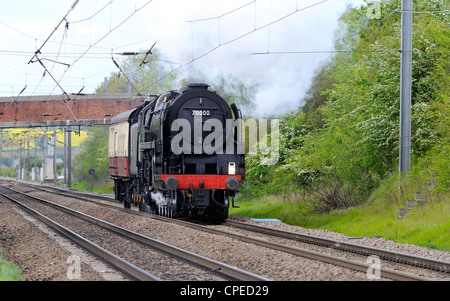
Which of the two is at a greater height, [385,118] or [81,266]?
[385,118]

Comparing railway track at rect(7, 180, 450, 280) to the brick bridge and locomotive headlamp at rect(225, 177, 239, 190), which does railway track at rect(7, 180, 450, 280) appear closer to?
locomotive headlamp at rect(225, 177, 239, 190)

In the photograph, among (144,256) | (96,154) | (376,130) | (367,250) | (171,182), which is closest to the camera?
(367,250)

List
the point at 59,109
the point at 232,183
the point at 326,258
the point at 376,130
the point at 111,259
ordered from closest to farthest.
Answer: the point at 326,258
the point at 111,259
the point at 232,183
the point at 376,130
the point at 59,109

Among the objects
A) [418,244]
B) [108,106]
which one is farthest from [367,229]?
[108,106]

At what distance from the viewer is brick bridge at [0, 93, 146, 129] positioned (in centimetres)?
4584

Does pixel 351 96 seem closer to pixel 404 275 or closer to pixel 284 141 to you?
pixel 284 141

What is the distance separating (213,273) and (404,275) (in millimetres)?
3058

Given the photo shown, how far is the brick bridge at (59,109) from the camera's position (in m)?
45.8

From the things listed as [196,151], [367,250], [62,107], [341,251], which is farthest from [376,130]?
[62,107]

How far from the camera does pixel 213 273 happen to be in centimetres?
1005

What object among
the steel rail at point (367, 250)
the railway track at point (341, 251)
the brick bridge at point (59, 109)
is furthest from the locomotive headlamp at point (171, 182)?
the brick bridge at point (59, 109)

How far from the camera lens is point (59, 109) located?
47406mm

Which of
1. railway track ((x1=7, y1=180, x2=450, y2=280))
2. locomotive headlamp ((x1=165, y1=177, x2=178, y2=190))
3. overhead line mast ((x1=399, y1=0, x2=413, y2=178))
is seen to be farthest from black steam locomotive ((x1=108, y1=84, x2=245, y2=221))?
overhead line mast ((x1=399, y1=0, x2=413, y2=178))

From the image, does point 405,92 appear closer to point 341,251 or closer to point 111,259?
point 341,251
